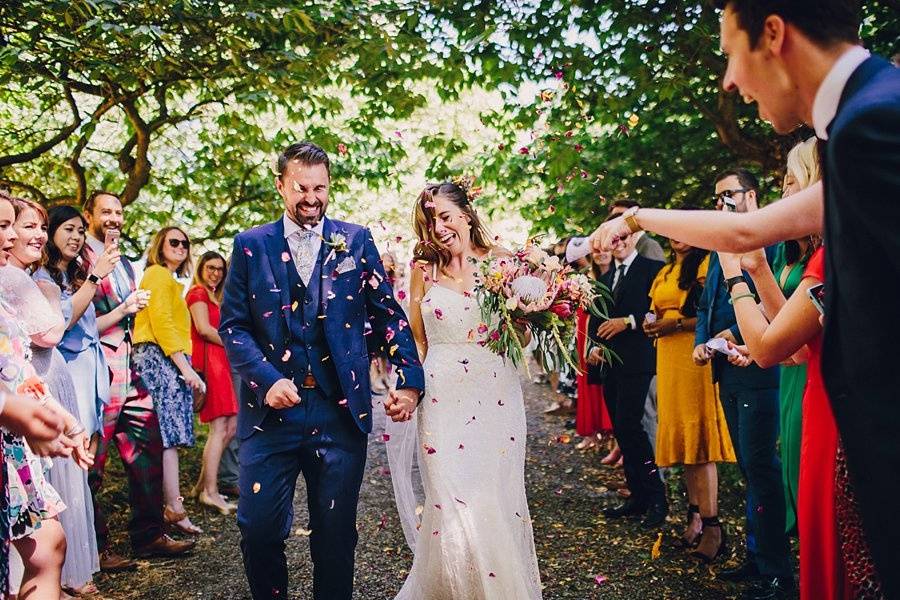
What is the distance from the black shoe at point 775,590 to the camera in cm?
419

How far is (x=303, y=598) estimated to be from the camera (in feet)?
15.2

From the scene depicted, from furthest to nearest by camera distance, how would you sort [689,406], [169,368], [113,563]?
[169,368]
[689,406]
[113,563]

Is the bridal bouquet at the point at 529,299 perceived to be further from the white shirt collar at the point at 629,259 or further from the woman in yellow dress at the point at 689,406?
the white shirt collar at the point at 629,259

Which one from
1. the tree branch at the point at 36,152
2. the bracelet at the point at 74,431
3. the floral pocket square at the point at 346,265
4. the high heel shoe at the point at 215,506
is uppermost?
the tree branch at the point at 36,152

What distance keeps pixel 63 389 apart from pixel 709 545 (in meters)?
4.28

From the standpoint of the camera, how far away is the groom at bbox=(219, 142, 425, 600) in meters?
3.52

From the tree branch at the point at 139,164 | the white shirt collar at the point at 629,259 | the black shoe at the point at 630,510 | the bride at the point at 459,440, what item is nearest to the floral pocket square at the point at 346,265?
the bride at the point at 459,440

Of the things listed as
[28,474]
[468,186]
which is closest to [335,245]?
[468,186]

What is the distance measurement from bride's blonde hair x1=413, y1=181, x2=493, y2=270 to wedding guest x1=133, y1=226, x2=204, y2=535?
7.72 feet

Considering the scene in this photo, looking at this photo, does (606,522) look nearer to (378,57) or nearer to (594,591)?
(594,591)

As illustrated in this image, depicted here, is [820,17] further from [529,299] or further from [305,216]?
[529,299]

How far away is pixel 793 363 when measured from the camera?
3.41m

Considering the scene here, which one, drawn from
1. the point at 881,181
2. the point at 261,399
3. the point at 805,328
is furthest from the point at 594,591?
the point at 881,181

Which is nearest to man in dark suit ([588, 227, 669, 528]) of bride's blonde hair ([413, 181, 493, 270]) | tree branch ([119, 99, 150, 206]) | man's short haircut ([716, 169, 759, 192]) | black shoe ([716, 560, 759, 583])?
black shoe ([716, 560, 759, 583])
